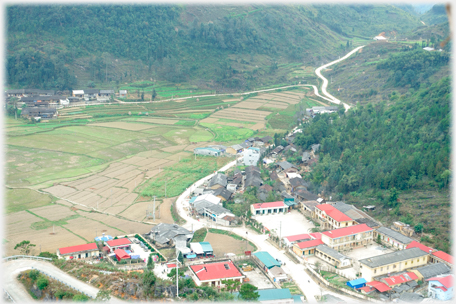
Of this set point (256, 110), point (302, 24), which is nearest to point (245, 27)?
point (302, 24)

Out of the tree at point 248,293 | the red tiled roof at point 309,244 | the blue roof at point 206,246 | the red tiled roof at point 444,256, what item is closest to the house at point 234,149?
the blue roof at point 206,246

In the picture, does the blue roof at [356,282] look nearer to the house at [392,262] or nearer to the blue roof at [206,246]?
the house at [392,262]

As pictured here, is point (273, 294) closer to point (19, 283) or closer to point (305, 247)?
point (305, 247)

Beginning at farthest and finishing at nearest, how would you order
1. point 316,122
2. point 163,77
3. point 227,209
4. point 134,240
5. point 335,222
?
1. point 163,77
2. point 316,122
3. point 227,209
4. point 335,222
5. point 134,240

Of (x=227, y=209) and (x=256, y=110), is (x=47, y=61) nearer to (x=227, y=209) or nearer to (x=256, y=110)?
(x=256, y=110)

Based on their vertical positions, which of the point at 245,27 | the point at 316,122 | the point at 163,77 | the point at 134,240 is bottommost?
the point at 134,240

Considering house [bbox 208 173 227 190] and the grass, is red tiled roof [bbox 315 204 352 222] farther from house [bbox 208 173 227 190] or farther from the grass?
the grass

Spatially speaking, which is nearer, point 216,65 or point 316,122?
point 316,122

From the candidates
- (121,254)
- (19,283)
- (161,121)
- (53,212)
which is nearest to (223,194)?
(121,254)
